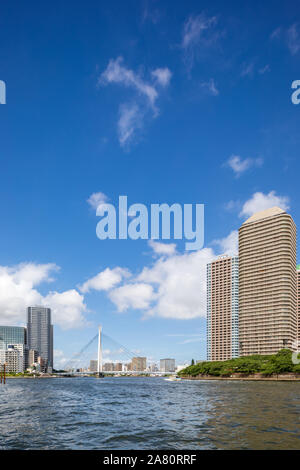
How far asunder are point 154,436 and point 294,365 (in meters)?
163

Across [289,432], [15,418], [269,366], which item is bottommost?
[269,366]

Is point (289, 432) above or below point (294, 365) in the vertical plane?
above

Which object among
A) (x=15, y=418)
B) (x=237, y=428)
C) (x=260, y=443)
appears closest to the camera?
(x=260, y=443)

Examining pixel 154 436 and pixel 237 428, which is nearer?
pixel 154 436

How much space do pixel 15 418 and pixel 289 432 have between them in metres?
30.0
